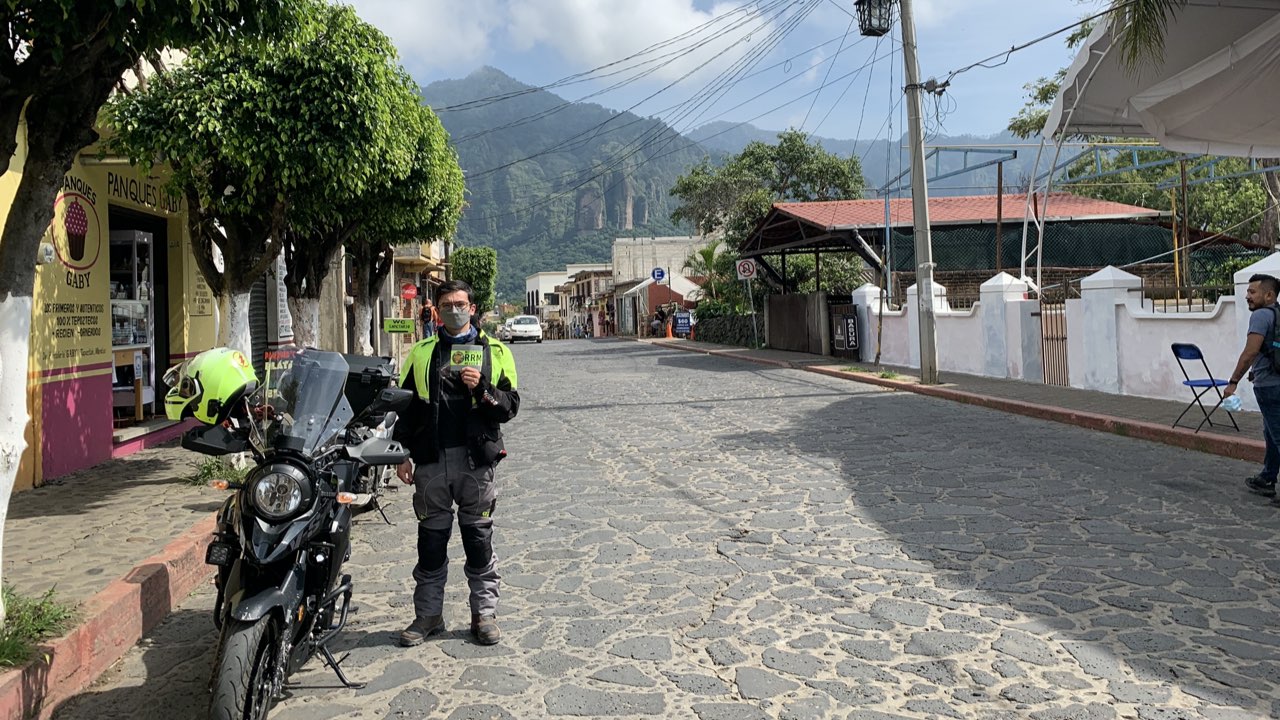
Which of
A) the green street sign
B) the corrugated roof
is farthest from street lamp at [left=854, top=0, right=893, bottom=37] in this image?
the green street sign

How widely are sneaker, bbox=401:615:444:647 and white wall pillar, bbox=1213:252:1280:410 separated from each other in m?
9.32

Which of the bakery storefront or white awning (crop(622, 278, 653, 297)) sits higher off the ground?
white awning (crop(622, 278, 653, 297))

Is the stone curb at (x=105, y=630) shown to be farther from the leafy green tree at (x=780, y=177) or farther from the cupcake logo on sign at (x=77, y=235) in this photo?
the leafy green tree at (x=780, y=177)

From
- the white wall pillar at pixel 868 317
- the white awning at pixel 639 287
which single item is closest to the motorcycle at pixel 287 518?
the white wall pillar at pixel 868 317

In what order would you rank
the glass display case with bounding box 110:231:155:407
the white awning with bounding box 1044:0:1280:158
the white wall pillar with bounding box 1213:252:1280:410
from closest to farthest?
the white wall pillar with bounding box 1213:252:1280:410
the glass display case with bounding box 110:231:155:407
the white awning with bounding box 1044:0:1280:158

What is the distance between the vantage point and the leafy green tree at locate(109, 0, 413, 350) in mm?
8094

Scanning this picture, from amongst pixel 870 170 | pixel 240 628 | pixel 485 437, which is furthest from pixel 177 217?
pixel 870 170

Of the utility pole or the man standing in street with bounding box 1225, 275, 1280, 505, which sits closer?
the man standing in street with bounding box 1225, 275, 1280, 505

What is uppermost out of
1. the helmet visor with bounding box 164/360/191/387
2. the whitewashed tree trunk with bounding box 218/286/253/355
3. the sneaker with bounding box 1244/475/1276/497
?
the whitewashed tree trunk with bounding box 218/286/253/355

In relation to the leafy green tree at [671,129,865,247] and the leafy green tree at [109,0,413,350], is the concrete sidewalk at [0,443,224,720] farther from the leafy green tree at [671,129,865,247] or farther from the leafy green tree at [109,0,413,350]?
the leafy green tree at [671,129,865,247]

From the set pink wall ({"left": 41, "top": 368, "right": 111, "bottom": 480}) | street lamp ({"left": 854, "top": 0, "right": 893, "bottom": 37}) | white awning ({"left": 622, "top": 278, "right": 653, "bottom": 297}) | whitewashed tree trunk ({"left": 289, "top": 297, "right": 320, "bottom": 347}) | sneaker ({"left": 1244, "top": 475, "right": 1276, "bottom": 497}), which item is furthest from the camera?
white awning ({"left": 622, "top": 278, "right": 653, "bottom": 297})

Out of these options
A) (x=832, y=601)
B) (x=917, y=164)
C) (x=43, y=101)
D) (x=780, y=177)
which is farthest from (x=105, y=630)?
(x=780, y=177)

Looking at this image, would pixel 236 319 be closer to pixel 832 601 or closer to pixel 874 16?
pixel 832 601

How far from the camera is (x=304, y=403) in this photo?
3564mm
